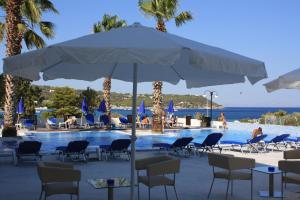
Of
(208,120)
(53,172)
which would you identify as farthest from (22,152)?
(208,120)

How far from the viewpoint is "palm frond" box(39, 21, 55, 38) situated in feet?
57.5

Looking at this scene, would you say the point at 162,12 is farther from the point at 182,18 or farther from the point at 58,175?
the point at 58,175

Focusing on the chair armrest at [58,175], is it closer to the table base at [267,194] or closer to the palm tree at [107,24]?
the table base at [267,194]

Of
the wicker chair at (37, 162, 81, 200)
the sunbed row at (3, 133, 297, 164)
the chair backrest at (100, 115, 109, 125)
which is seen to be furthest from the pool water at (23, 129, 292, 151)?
the wicker chair at (37, 162, 81, 200)

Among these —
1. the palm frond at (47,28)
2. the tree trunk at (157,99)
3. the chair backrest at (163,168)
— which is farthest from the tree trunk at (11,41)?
the chair backrest at (163,168)

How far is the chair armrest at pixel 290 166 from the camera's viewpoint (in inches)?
244

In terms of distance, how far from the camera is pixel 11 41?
1595 cm

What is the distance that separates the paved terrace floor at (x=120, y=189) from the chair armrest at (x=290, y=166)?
0.75 meters

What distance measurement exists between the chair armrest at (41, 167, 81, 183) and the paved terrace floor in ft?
3.29

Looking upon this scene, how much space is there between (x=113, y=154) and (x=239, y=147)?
17.4 feet

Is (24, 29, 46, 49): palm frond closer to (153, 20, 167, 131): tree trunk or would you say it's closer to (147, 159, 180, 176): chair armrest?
(153, 20, 167, 131): tree trunk

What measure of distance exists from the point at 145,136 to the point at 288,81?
14032mm

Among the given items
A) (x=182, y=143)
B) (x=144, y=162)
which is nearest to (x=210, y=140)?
(x=182, y=143)

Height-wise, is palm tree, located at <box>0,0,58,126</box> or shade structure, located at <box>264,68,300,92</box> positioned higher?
palm tree, located at <box>0,0,58,126</box>
